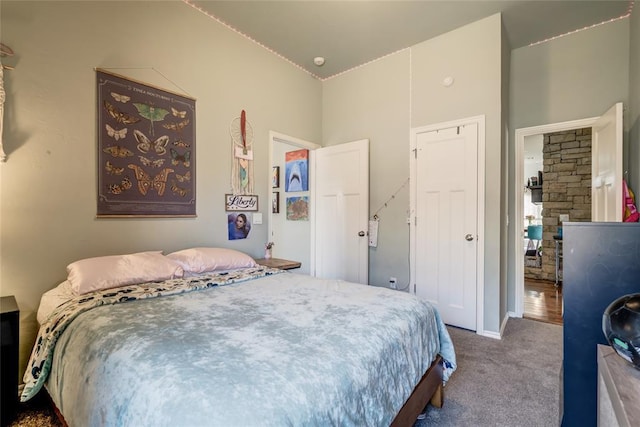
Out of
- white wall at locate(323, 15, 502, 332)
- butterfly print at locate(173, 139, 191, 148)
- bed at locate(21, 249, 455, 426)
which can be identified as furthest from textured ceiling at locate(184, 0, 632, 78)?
bed at locate(21, 249, 455, 426)

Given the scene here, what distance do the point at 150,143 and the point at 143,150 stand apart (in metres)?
0.09

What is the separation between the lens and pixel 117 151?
224cm

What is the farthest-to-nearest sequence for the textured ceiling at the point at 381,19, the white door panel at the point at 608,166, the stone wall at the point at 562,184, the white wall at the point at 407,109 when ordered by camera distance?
the stone wall at the point at 562,184
the white wall at the point at 407,109
the textured ceiling at the point at 381,19
the white door panel at the point at 608,166

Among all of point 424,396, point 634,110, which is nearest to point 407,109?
point 634,110

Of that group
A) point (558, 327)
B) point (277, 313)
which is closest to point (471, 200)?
point (558, 327)

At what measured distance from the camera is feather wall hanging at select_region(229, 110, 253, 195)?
3076 millimetres

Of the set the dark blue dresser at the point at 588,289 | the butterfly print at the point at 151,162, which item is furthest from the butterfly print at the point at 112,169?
the dark blue dresser at the point at 588,289

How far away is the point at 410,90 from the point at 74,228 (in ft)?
11.6

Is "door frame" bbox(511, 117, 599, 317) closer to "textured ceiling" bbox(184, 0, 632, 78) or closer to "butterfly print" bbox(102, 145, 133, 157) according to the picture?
"textured ceiling" bbox(184, 0, 632, 78)

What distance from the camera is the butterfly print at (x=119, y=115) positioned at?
220cm

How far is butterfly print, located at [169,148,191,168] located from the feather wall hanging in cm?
48

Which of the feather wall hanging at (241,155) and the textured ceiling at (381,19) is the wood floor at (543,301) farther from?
the feather wall hanging at (241,155)

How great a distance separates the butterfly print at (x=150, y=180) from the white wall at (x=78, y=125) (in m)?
0.26

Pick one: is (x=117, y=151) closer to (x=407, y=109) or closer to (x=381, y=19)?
(x=381, y=19)
